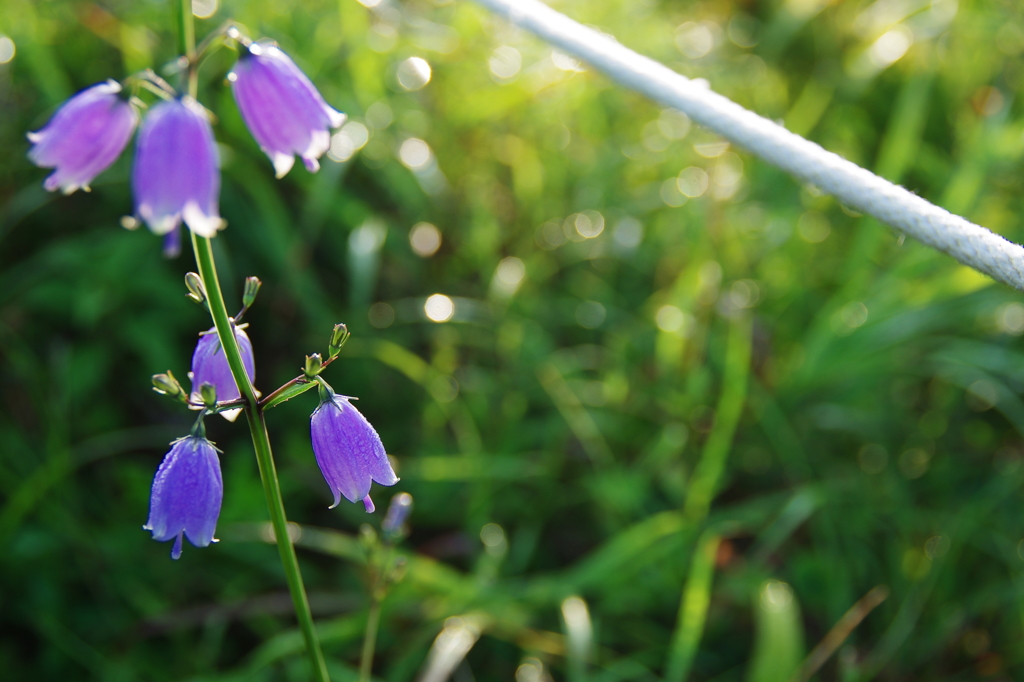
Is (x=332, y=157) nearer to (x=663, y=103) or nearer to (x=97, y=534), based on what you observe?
(x=97, y=534)

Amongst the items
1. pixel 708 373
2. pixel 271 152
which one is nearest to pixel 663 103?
pixel 271 152

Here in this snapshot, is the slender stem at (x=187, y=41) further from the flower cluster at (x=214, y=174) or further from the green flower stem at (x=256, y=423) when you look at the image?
the green flower stem at (x=256, y=423)

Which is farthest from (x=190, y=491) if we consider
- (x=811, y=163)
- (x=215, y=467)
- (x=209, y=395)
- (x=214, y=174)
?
(x=811, y=163)

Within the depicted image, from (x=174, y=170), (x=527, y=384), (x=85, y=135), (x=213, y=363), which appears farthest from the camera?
(x=527, y=384)

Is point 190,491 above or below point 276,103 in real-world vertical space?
below

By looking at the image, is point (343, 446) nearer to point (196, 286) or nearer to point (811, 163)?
point (196, 286)

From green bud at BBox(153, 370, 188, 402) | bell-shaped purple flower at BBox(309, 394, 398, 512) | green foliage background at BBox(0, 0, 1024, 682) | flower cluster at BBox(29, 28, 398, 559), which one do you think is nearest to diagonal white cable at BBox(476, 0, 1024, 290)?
flower cluster at BBox(29, 28, 398, 559)

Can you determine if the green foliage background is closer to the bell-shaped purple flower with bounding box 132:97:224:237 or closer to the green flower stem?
the green flower stem
